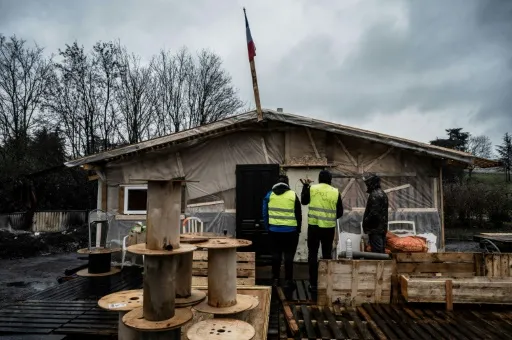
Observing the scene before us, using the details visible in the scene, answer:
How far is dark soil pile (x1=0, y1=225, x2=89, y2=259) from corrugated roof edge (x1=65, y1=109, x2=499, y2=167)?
31.8ft

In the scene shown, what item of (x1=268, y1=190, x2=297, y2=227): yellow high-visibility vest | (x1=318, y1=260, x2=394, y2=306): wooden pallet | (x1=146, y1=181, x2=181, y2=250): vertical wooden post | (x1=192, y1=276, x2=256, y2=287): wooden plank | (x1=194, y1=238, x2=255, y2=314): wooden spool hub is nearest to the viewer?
(x1=146, y1=181, x2=181, y2=250): vertical wooden post

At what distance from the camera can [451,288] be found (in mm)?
5445

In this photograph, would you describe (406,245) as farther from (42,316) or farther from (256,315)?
(42,316)

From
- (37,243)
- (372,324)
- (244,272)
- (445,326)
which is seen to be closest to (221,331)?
(372,324)

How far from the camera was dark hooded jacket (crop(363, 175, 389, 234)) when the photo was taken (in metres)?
6.91

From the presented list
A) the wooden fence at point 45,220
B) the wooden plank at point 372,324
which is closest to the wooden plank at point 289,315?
the wooden plank at point 372,324

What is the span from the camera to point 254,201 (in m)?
8.98

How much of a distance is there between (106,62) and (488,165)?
2745cm

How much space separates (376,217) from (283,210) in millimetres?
2005

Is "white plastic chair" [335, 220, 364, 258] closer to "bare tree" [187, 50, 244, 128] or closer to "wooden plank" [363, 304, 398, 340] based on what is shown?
"wooden plank" [363, 304, 398, 340]

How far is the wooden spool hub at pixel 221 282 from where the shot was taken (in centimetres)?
412

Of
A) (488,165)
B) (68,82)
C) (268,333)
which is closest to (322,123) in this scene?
(488,165)

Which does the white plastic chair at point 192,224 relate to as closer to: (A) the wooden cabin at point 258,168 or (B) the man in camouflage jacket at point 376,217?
(A) the wooden cabin at point 258,168

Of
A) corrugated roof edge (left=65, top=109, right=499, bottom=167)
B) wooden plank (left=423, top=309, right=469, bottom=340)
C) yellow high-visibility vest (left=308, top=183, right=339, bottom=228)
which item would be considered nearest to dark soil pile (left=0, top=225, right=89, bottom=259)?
corrugated roof edge (left=65, top=109, right=499, bottom=167)
